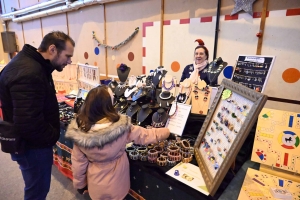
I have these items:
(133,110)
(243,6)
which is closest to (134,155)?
(133,110)

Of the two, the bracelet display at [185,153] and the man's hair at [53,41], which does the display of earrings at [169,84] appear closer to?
the bracelet display at [185,153]

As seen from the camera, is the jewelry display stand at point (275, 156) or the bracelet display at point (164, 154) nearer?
the jewelry display stand at point (275, 156)

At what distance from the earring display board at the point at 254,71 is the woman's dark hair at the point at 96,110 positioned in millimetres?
774

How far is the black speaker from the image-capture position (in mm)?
5816

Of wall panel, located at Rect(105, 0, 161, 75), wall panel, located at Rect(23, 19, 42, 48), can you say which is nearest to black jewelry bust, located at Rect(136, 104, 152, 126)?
wall panel, located at Rect(105, 0, 161, 75)

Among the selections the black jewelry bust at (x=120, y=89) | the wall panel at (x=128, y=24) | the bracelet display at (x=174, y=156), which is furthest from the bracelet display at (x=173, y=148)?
the wall panel at (x=128, y=24)

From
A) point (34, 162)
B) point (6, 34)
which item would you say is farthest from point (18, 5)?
point (34, 162)

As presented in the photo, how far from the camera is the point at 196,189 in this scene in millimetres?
899

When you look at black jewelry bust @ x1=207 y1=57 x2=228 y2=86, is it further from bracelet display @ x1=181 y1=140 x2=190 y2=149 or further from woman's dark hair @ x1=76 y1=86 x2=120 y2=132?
woman's dark hair @ x1=76 y1=86 x2=120 y2=132

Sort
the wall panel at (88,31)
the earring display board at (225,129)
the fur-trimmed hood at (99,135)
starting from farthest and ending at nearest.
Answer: the wall panel at (88,31) < the fur-trimmed hood at (99,135) < the earring display board at (225,129)

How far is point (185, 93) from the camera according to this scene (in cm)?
140

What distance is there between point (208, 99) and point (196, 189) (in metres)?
0.63

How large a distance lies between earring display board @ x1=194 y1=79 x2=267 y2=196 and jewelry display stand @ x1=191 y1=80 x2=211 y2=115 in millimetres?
247

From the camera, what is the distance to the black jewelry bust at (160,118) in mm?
1313
